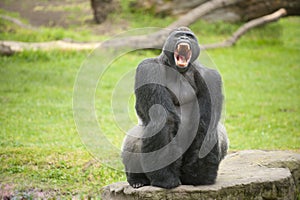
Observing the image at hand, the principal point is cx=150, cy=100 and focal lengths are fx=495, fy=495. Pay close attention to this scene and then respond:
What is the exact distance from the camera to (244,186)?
5074mm

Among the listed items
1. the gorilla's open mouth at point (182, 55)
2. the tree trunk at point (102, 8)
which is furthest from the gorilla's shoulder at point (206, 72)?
the tree trunk at point (102, 8)

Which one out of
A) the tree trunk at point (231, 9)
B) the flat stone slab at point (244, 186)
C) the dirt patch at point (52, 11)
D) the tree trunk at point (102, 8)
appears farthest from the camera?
the dirt patch at point (52, 11)

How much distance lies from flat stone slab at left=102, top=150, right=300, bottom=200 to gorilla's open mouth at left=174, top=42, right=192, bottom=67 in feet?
4.11

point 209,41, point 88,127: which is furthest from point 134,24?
point 88,127

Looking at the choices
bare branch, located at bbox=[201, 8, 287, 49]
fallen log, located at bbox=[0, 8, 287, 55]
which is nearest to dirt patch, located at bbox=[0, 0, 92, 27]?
fallen log, located at bbox=[0, 8, 287, 55]

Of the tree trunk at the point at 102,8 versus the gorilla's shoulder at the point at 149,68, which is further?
the tree trunk at the point at 102,8

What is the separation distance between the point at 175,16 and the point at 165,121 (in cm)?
1364

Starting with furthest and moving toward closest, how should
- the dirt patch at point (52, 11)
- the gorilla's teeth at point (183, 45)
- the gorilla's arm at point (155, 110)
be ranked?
1. the dirt patch at point (52, 11)
2. the gorilla's arm at point (155, 110)
3. the gorilla's teeth at point (183, 45)

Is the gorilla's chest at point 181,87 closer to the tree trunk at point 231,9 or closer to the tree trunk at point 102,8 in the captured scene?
the tree trunk at point 231,9

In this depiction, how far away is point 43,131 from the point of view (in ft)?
30.8

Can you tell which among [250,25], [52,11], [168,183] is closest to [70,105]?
[168,183]

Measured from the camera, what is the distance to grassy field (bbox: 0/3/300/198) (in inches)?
279

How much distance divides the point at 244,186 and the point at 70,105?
6.64m

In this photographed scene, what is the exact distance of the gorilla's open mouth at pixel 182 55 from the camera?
455 cm
